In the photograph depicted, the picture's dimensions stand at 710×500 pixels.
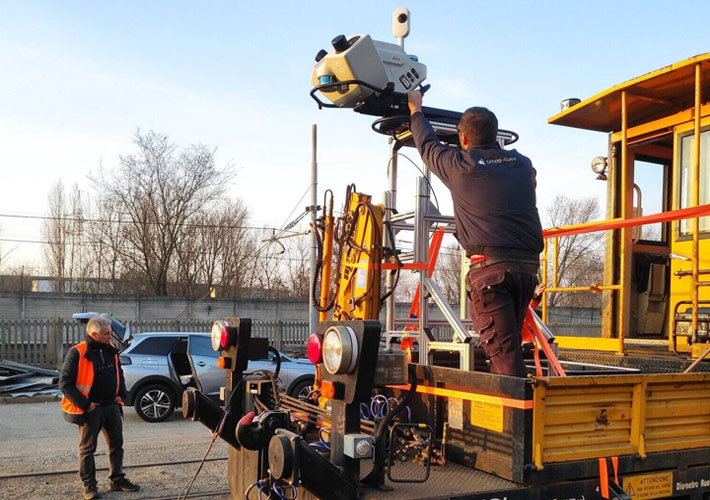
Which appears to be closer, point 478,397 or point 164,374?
point 478,397

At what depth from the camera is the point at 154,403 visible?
12.0 meters

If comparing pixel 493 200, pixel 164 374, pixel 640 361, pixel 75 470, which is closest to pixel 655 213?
pixel 640 361

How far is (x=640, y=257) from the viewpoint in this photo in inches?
296

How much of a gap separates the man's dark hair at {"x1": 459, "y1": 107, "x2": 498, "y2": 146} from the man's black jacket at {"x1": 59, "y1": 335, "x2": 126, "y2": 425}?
16.6 feet

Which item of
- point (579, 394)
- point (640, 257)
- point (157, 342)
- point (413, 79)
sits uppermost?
point (413, 79)

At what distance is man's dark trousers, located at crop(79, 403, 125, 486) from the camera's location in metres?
6.76

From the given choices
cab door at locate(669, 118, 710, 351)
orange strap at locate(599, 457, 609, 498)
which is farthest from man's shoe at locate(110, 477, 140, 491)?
cab door at locate(669, 118, 710, 351)

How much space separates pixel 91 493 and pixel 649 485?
214 inches

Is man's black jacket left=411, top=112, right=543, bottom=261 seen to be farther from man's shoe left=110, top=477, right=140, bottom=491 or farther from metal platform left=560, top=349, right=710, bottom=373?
man's shoe left=110, top=477, right=140, bottom=491

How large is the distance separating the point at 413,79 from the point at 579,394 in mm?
2716

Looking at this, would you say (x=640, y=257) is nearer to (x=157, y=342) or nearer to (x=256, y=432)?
(x=256, y=432)

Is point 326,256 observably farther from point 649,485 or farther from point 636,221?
point 649,485

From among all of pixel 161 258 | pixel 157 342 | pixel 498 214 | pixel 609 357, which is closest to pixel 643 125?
pixel 609 357

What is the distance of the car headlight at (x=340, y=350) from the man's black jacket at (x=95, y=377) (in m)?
4.87
